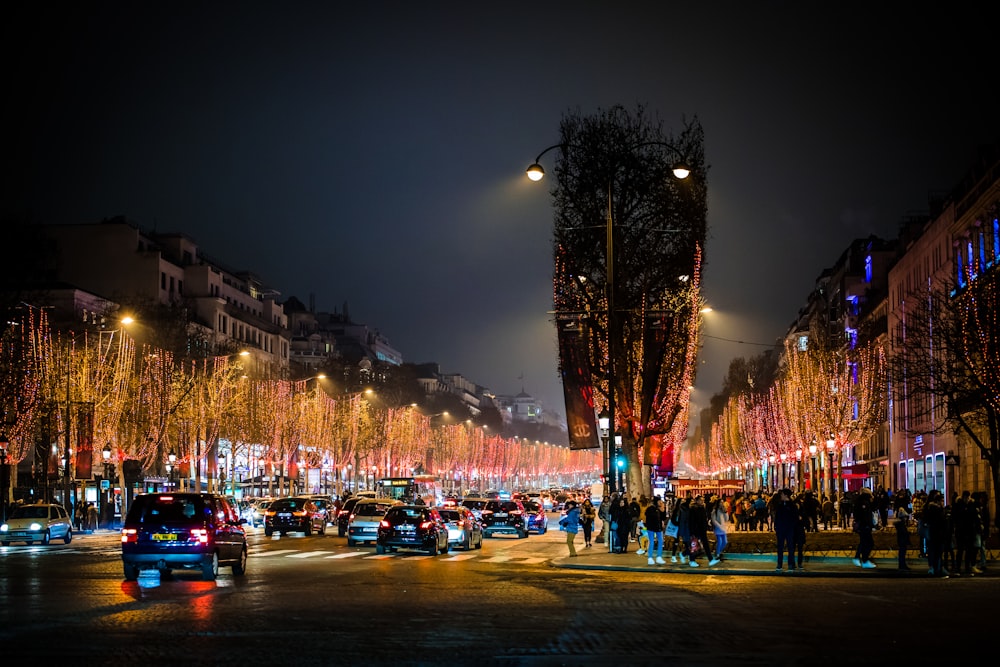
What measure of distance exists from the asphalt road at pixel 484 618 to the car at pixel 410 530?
8524 mm

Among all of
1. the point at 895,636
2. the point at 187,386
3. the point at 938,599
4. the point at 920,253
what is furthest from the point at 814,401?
the point at 895,636

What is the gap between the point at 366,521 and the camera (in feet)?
155

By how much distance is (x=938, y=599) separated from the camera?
75.2ft

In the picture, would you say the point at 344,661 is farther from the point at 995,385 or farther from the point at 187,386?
the point at 187,386

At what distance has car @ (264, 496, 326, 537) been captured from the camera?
58000mm

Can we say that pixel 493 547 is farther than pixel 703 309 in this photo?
No

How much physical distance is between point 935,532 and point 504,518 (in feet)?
105

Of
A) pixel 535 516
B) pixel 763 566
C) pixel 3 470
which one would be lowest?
pixel 535 516

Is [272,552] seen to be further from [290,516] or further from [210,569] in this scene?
[290,516]

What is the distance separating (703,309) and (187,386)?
34424 mm

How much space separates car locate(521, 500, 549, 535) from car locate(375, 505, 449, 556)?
76.5 feet

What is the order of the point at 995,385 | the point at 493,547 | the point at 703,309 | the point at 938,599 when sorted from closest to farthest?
the point at 938,599
the point at 995,385
the point at 493,547
the point at 703,309

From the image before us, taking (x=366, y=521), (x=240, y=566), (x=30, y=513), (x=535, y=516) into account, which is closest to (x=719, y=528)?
(x=240, y=566)

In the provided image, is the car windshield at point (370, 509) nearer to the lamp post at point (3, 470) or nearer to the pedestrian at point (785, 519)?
the lamp post at point (3, 470)
